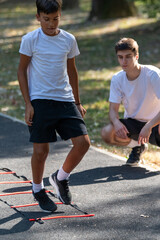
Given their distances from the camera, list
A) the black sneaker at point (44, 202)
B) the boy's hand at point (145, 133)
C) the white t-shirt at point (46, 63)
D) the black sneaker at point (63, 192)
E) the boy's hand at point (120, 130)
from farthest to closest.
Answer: the boy's hand at point (120, 130) → the boy's hand at point (145, 133) → the black sneaker at point (63, 192) → the black sneaker at point (44, 202) → the white t-shirt at point (46, 63)

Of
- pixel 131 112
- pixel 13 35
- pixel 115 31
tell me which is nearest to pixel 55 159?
pixel 131 112

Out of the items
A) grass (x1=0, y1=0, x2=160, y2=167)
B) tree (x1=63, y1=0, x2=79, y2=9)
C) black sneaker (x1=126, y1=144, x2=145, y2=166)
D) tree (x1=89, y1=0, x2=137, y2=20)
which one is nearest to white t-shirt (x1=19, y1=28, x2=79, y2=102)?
black sneaker (x1=126, y1=144, x2=145, y2=166)

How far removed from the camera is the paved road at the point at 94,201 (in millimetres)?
3797

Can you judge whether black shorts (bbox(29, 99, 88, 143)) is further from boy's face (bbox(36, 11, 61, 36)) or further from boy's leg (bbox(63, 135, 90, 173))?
boy's face (bbox(36, 11, 61, 36))

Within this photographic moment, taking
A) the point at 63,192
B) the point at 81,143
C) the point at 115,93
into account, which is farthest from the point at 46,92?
the point at 115,93

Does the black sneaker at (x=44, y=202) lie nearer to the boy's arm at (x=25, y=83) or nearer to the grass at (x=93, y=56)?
the boy's arm at (x=25, y=83)

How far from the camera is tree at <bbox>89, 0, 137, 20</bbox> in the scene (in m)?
17.6

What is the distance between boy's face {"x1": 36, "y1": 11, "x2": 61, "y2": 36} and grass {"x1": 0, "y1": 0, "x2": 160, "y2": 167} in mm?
2307

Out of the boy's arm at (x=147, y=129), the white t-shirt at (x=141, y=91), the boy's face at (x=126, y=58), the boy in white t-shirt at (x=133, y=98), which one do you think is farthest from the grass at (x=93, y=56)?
the boy's face at (x=126, y=58)

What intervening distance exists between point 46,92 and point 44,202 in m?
0.92

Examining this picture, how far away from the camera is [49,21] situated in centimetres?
396

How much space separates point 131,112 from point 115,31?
11.1 m

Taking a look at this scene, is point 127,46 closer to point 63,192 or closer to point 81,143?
point 81,143

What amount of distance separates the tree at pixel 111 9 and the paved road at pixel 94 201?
39.6ft
